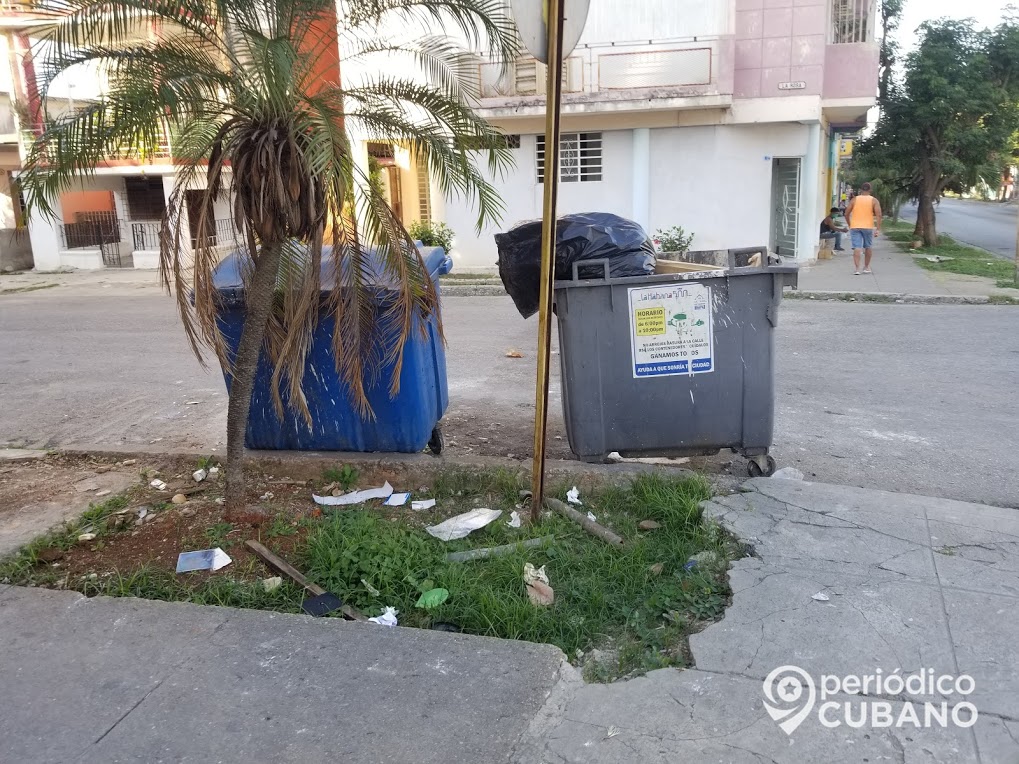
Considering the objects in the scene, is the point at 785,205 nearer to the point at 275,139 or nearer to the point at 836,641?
the point at 275,139

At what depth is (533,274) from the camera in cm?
519

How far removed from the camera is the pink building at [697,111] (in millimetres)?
16594

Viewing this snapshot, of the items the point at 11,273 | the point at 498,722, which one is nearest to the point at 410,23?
the point at 498,722

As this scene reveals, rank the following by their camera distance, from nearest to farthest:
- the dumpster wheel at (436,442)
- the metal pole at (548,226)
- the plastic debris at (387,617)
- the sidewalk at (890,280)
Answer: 1. the plastic debris at (387,617)
2. the metal pole at (548,226)
3. the dumpster wheel at (436,442)
4. the sidewalk at (890,280)

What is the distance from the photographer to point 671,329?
4934 millimetres

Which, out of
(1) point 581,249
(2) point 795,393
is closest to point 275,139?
(1) point 581,249

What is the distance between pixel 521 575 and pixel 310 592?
942 mm

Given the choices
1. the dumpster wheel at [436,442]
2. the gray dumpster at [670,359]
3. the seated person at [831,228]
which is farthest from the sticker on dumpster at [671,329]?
the seated person at [831,228]

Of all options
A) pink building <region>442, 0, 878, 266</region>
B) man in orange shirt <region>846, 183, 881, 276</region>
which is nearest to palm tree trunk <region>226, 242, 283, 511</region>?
pink building <region>442, 0, 878, 266</region>

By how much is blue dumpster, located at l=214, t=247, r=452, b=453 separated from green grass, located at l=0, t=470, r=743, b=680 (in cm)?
58

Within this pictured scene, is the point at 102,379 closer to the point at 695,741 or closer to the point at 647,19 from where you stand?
the point at 695,741

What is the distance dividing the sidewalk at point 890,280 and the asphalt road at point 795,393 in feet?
4.92

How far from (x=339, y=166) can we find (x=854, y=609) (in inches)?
113

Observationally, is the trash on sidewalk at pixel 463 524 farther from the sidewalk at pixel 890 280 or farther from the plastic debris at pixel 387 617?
the sidewalk at pixel 890 280
